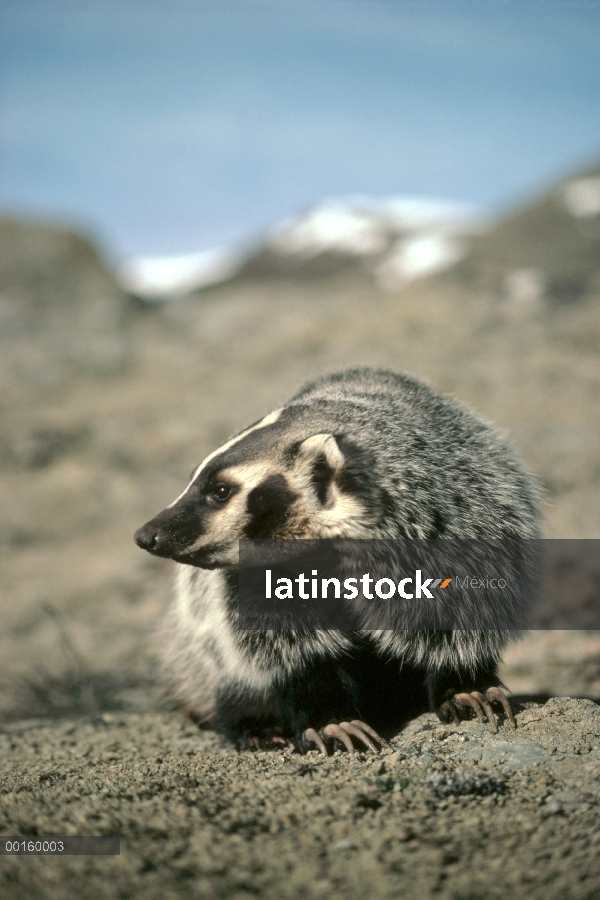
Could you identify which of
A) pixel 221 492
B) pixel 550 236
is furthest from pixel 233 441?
pixel 550 236

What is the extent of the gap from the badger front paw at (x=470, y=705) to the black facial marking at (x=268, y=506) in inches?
24.1

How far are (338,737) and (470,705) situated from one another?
0.34 m

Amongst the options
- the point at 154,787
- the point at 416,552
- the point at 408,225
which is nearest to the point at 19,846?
the point at 154,787

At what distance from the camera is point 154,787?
166 cm

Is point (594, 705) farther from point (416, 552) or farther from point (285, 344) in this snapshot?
point (285, 344)

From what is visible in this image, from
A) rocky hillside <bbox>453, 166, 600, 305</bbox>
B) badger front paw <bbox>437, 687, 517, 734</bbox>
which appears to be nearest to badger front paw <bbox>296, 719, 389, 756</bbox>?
badger front paw <bbox>437, 687, 517, 734</bbox>

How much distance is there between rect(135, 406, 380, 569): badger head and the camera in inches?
73.0

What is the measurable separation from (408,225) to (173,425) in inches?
877

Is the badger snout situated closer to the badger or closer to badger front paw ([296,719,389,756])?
the badger

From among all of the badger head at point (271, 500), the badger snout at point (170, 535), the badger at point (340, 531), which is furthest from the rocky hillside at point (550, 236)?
the badger snout at point (170, 535)

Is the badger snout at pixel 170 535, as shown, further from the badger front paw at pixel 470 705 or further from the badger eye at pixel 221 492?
the badger front paw at pixel 470 705

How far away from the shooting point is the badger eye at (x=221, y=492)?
1935 mm

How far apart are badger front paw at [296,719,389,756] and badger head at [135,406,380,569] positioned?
452 millimetres

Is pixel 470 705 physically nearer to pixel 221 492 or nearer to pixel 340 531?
pixel 340 531
